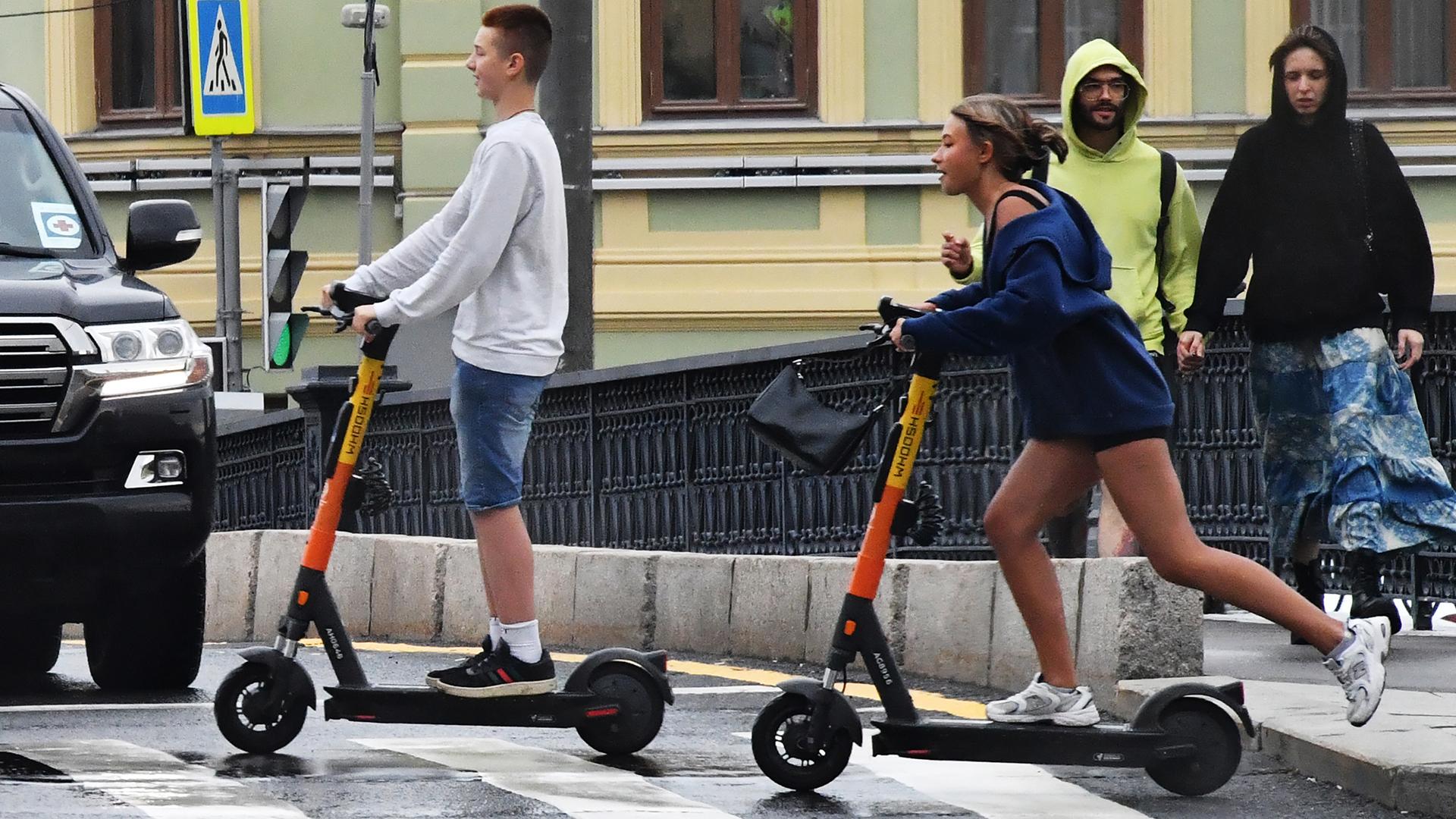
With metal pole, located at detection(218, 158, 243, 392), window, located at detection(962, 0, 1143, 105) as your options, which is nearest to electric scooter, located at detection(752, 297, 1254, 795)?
metal pole, located at detection(218, 158, 243, 392)

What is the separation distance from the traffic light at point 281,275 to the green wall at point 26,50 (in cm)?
460

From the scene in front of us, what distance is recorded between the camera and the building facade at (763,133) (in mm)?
20609

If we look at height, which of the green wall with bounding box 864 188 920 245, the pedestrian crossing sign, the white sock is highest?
the pedestrian crossing sign

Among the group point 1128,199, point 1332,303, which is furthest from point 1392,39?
point 1128,199

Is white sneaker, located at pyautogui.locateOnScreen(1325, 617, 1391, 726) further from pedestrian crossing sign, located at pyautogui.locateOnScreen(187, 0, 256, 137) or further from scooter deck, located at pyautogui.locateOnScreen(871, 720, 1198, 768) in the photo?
pedestrian crossing sign, located at pyautogui.locateOnScreen(187, 0, 256, 137)

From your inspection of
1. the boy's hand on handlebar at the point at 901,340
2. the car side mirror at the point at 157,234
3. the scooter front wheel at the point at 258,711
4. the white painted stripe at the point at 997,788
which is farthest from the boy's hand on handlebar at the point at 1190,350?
the scooter front wheel at the point at 258,711

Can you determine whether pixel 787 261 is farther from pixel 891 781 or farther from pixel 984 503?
pixel 891 781

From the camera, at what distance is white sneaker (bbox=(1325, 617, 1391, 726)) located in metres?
6.46

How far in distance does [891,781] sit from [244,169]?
1557 cm

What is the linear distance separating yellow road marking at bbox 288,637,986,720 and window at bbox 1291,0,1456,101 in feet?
38.9

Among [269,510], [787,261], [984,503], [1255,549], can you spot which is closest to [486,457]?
[984,503]

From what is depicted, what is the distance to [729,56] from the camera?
21.1 m

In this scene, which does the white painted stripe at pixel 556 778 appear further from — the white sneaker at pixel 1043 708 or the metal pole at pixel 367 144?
the metal pole at pixel 367 144

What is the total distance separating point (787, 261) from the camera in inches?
811
